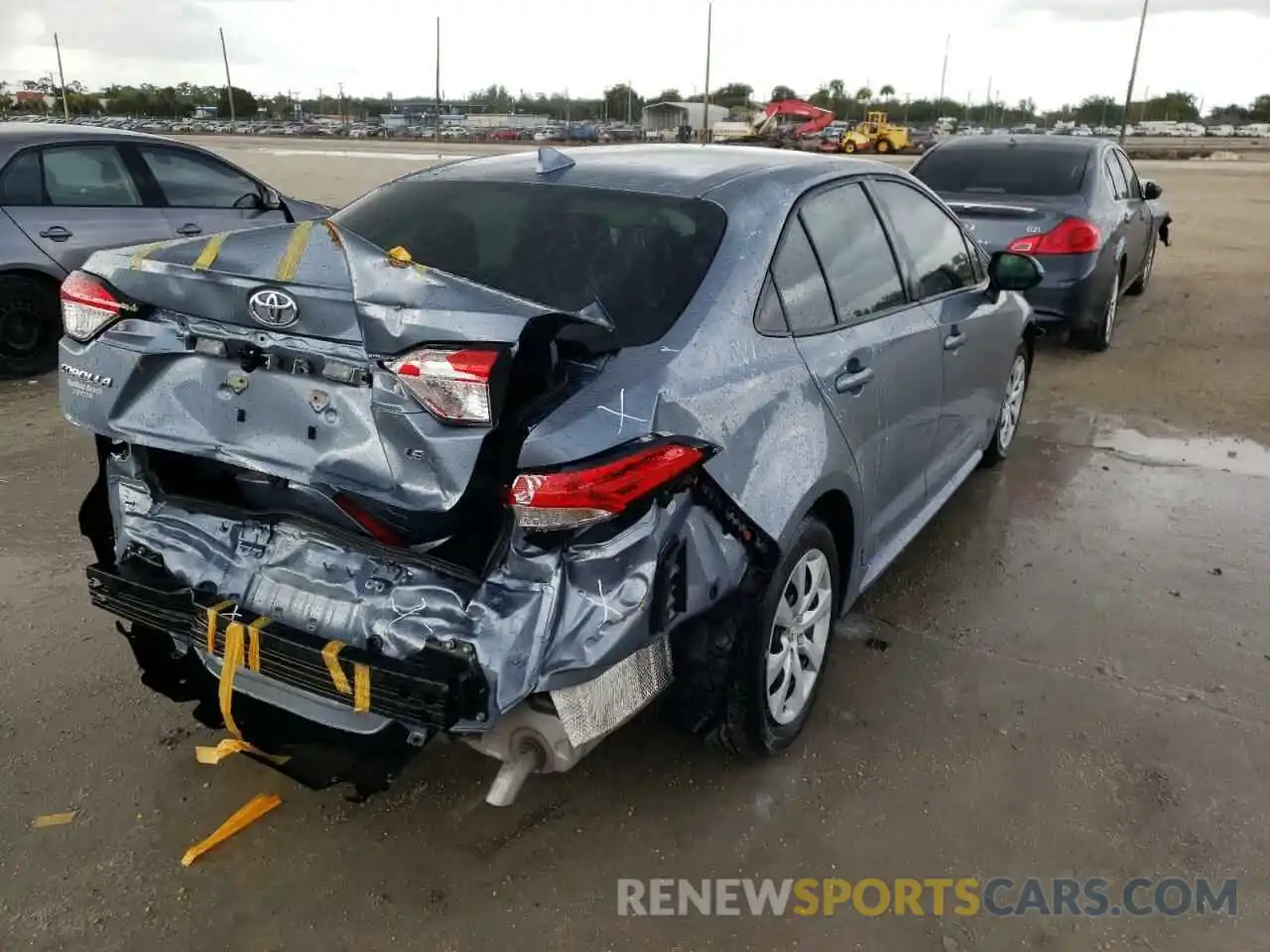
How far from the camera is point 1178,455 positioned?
573 centimetres

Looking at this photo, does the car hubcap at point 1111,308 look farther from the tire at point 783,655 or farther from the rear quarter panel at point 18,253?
the rear quarter panel at point 18,253

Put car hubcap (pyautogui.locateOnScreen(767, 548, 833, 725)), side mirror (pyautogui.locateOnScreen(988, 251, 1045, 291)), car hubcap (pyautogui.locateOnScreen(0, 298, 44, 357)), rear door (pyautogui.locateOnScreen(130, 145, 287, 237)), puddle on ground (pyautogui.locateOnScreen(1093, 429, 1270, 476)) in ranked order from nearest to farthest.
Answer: car hubcap (pyautogui.locateOnScreen(767, 548, 833, 725))
side mirror (pyautogui.locateOnScreen(988, 251, 1045, 291))
puddle on ground (pyautogui.locateOnScreen(1093, 429, 1270, 476))
car hubcap (pyautogui.locateOnScreen(0, 298, 44, 357))
rear door (pyautogui.locateOnScreen(130, 145, 287, 237))

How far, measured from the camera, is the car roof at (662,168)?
303 centimetres

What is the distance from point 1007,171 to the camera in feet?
26.2

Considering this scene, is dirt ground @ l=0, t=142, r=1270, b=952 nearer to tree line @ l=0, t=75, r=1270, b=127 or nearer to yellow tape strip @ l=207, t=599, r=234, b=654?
yellow tape strip @ l=207, t=599, r=234, b=654

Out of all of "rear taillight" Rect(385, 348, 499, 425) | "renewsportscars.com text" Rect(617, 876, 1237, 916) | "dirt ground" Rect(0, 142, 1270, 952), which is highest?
"rear taillight" Rect(385, 348, 499, 425)

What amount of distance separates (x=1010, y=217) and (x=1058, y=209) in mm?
354

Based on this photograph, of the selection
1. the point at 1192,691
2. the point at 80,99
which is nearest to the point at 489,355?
the point at 1192,691

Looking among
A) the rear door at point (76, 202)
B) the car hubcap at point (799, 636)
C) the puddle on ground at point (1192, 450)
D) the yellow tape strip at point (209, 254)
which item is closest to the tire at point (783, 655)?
the car hubcap at point (799, 636)

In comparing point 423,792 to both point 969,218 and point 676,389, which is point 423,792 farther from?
point 969,218

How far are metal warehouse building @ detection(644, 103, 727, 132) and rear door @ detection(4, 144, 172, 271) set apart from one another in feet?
228

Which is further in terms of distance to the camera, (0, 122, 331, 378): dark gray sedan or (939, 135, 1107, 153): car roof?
(939, 135, 1107, 153): car roof

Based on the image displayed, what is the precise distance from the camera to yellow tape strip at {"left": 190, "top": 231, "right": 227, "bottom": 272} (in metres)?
2.41

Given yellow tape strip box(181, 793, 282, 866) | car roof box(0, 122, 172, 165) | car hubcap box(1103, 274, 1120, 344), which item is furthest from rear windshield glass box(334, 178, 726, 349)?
car hubcap box(1103, 274, 1120, 344)
